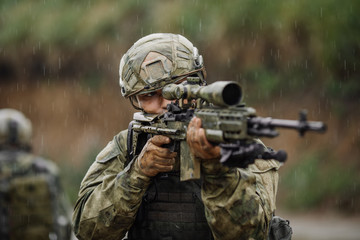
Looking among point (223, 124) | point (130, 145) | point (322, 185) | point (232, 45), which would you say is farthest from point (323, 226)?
point (223, 124)

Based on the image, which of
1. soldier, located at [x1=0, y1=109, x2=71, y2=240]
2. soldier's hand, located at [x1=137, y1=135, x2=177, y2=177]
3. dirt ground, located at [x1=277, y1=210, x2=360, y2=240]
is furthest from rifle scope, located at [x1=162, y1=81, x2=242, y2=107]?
dirt ground, located at [x1=277, y1=210, x2=360, y2=240]

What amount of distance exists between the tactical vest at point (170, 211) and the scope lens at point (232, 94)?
1052 millimetres

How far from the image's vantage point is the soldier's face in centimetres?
421

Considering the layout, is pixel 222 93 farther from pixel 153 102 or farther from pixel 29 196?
pixel 29 196

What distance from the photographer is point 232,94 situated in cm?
317

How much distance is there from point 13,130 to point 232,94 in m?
6.86

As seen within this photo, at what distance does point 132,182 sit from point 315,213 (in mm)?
9613

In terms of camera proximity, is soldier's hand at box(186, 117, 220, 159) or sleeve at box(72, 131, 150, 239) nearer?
soldier's hand at box(186, 117, 220, 159)

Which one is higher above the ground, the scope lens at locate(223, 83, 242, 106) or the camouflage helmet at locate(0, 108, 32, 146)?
the scope lens at locate(223, 83, 242, 106)

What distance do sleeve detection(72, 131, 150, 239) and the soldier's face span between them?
0.28m

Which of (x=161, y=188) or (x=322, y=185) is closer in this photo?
(x=161, y=188)

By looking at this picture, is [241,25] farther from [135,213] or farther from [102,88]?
[135,213]

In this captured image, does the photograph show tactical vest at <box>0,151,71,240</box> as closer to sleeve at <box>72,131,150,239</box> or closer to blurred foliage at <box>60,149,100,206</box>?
sleeve at <box>72,131,150,239</box>

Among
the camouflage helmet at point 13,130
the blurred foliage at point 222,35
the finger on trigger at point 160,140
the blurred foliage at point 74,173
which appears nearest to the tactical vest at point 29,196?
the camouflage helmet at point 13,130
